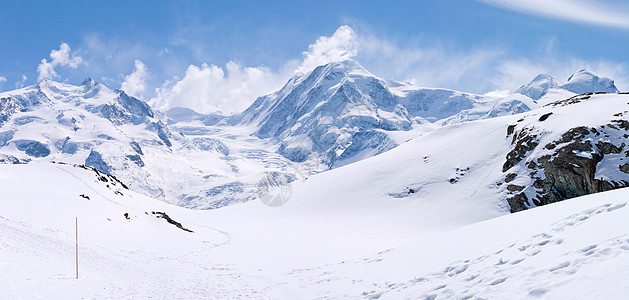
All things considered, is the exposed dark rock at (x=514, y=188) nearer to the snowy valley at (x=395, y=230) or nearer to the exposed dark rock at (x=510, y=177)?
the snowy valley at (x=395, y=230)

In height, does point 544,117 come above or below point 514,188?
above

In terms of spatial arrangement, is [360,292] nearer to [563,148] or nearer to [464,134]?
[563,148]

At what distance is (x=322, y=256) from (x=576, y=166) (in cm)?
2947

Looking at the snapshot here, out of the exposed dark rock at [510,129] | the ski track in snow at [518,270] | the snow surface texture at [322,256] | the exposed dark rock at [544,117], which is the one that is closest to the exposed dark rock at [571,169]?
the snow surface texture at [322,256]

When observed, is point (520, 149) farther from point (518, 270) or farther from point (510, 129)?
point (518, 270)

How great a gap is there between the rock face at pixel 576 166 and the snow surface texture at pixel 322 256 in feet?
22.6

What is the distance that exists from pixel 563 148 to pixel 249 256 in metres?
36.9

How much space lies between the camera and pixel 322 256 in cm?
3044

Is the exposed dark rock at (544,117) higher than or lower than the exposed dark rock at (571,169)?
higher

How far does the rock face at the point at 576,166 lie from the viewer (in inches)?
1407

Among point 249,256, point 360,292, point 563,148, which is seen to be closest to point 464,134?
point 563,148

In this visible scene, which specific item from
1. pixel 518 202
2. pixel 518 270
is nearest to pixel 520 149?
pixel 518 202

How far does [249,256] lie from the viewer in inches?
1312

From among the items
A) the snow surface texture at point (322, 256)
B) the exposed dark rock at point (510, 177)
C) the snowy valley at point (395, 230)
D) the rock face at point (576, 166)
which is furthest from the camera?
the exposed dark rock at point (510, 177)
